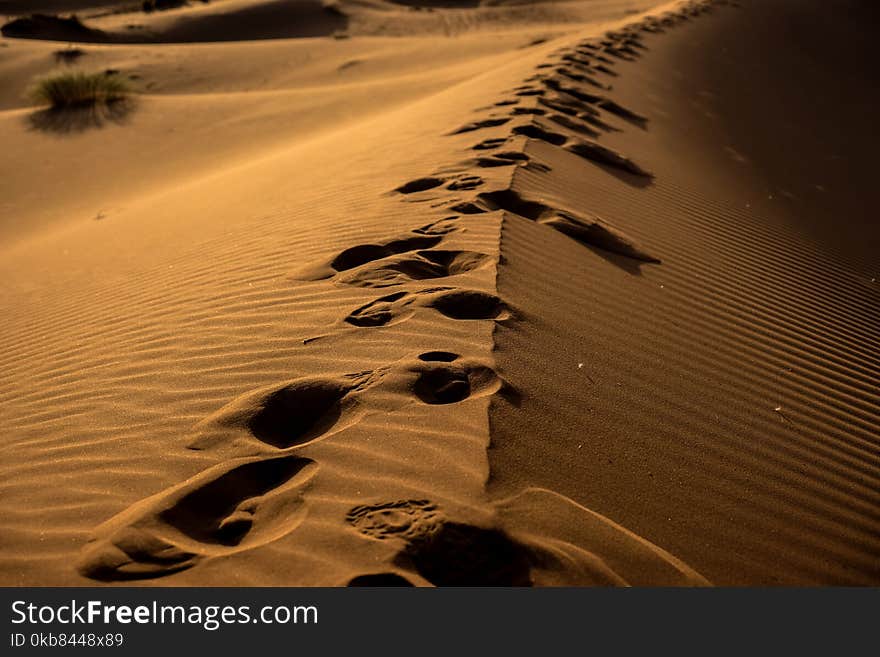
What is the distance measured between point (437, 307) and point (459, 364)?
619mm

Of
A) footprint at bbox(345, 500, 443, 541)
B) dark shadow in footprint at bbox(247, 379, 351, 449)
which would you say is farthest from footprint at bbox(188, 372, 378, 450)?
footprint at bbox(345, 500, 443, 541)

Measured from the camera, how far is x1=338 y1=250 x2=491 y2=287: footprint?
395 centimetres

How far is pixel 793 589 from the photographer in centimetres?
224

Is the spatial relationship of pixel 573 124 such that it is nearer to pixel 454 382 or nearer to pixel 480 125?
pixel 480 125

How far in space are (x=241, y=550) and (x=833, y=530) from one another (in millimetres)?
1963

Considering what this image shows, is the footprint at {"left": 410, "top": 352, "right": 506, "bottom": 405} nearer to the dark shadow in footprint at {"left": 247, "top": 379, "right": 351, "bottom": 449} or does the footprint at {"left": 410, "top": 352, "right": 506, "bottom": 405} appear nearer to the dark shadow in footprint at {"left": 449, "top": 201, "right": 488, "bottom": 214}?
the dark shadow in footprint at {"left": 247, "top": 379, "right": 351, "bottom": 449}

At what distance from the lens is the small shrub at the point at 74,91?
505 inches

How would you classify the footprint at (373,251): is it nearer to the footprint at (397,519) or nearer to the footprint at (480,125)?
the footprint at (397,519)

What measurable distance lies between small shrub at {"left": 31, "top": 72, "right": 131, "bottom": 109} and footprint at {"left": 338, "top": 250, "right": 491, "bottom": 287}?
11.2 m

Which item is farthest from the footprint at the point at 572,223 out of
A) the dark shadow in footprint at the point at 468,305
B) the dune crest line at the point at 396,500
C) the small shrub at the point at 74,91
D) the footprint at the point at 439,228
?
the small shrub at the point at 74,91

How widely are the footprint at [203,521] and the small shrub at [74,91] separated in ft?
41.6

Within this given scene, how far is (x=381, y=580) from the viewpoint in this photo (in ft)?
6.44

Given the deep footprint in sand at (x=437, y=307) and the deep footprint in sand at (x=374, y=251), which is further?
the deep footprint in sand at (x=374, y=251)

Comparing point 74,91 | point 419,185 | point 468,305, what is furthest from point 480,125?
point 74,91
